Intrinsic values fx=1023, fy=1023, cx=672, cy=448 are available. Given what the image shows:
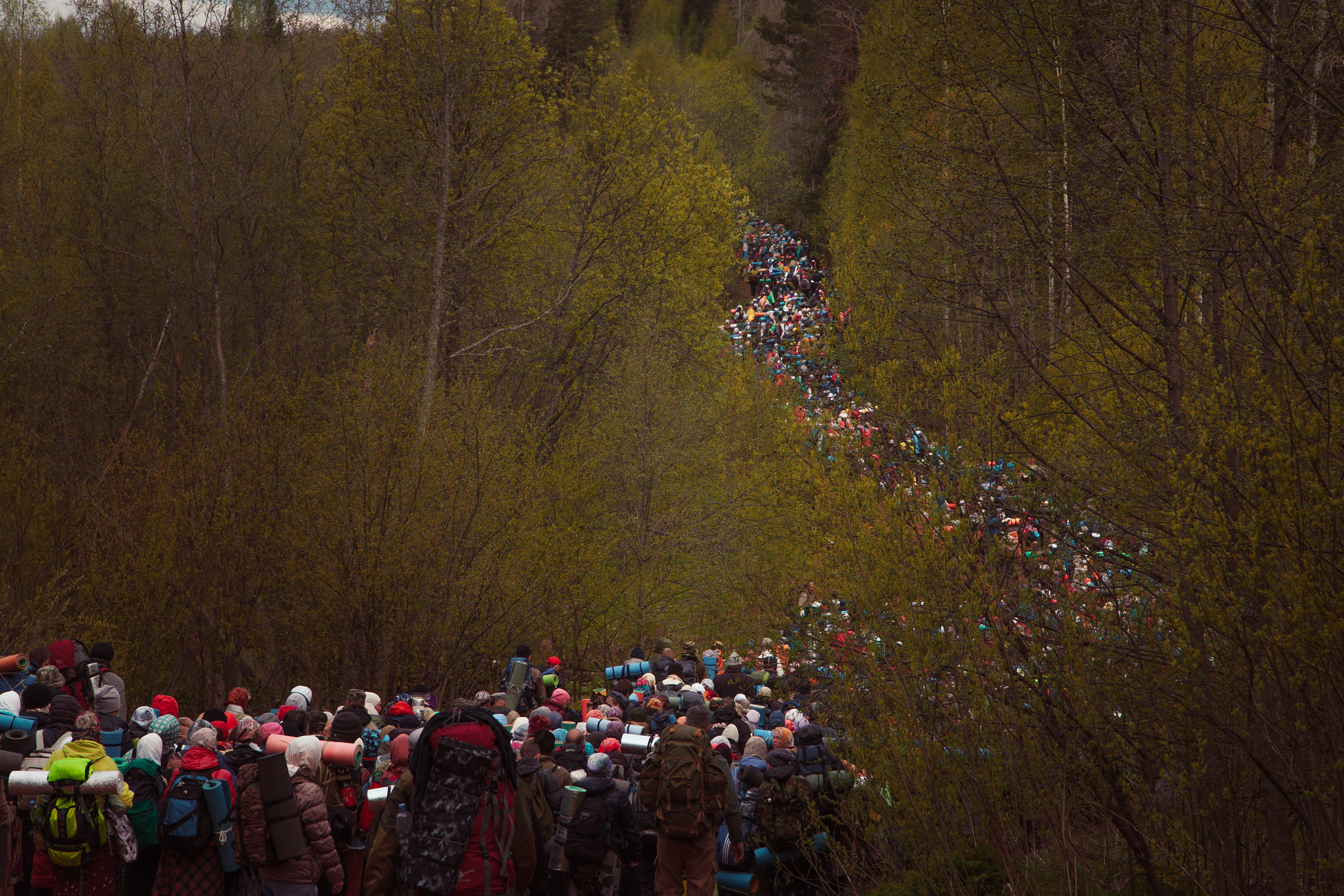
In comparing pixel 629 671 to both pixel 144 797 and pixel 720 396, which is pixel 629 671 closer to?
pixel 144 797

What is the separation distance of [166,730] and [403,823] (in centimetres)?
295

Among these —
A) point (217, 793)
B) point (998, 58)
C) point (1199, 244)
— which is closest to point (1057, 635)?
point (1199, 244)

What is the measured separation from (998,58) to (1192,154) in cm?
243

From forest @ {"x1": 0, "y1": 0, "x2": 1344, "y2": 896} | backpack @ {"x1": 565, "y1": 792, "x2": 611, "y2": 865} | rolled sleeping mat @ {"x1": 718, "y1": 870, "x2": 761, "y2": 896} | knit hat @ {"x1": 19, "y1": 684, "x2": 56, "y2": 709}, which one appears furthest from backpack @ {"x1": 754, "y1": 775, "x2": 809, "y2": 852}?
knit hat @ {"x1": 19, "y1": 684, "x2": 56, "y2": 709}

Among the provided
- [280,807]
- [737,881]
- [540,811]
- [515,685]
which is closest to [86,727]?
[280,807]

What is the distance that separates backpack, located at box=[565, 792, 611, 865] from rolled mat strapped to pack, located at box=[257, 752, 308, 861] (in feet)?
5.96

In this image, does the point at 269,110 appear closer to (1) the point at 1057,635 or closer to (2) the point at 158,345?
(2) the point at 158,345

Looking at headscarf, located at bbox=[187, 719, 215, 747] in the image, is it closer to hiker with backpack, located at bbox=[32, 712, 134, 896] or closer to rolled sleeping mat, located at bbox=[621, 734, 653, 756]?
hiker with backpack, located at bbox=[32, 712, 134, 896]

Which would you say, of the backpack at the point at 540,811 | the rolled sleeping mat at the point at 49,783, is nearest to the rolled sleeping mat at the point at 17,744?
the rolled sleeping mat at the point at 49,783

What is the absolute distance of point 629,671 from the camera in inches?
501

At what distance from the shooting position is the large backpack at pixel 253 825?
636 centimetres

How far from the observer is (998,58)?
8.14 meters

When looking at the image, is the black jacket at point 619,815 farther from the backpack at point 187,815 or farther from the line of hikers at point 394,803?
the backpack at point 187,815

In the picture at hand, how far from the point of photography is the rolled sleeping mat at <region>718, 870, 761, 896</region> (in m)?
7.39
